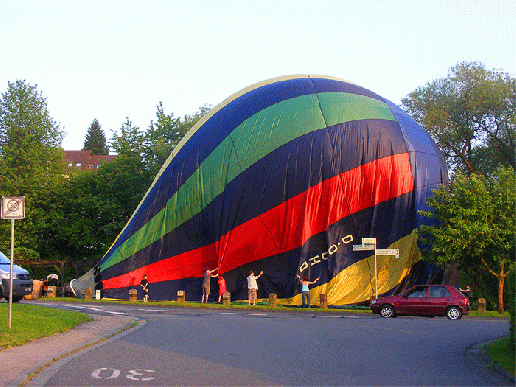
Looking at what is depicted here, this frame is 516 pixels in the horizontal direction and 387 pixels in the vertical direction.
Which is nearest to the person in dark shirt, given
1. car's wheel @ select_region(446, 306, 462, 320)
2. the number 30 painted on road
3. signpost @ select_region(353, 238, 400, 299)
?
signpost @ select_region(353, 238, 400, 299)

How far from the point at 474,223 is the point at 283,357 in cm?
1778

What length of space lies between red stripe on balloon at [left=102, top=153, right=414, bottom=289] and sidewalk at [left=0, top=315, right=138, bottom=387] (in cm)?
1093

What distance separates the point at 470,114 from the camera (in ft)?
146

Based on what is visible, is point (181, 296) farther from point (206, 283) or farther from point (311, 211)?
point (311, 211)

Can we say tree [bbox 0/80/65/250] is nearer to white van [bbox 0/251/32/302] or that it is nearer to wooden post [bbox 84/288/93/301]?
wooden post [bbox 84/288/93/301]

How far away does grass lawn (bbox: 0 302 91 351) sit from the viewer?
12.7 metres

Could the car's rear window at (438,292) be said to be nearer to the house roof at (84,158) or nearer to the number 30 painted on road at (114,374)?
the number 30 painted on road at (114,374)

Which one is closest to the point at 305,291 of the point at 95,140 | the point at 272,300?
the point at 272,300

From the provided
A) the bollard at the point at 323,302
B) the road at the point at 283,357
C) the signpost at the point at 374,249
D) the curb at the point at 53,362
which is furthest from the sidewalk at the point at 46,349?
the signpost at the point at 374,249

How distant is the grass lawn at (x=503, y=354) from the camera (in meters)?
9.89

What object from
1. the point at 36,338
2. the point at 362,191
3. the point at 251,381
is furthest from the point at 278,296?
the point at 251,381

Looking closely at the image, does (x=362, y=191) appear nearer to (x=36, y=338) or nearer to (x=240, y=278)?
(x=240, y=278)

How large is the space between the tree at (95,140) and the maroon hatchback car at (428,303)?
10701cm

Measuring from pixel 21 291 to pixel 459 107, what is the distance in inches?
1239
